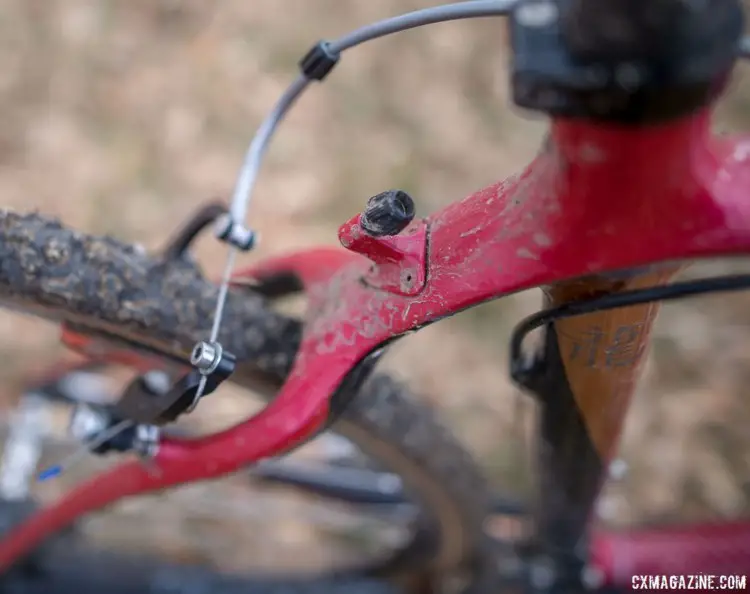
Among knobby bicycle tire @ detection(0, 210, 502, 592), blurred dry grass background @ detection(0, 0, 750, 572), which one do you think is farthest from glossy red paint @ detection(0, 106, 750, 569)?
blurred dry grass background @ detection(0, 0, 750, 572)

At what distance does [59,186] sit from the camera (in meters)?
1.40

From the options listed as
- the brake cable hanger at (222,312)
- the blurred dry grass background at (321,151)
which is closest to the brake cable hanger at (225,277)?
the brake cable hanger at (222,312)

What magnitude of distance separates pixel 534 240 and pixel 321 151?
114 cm

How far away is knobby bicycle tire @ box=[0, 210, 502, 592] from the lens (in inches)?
19.3

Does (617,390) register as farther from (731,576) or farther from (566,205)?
(731,576)

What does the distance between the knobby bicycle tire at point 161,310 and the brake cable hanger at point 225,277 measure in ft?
0.07

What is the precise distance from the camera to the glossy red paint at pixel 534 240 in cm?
31

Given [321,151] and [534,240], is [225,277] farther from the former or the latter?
[321,151]

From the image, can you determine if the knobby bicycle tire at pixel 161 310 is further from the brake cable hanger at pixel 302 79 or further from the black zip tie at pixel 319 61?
the black zip tie at pixel 319 61

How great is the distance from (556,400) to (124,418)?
33cm

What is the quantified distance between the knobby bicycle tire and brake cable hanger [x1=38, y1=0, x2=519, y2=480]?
0.02 metres

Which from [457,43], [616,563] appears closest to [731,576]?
[616,563]

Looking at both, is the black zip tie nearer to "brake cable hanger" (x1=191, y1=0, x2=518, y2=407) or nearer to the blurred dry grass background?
"brake cable hanger" (x1=191, y1=0, x2=518, y2=407)

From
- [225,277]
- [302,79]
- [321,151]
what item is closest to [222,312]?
[225,277]
